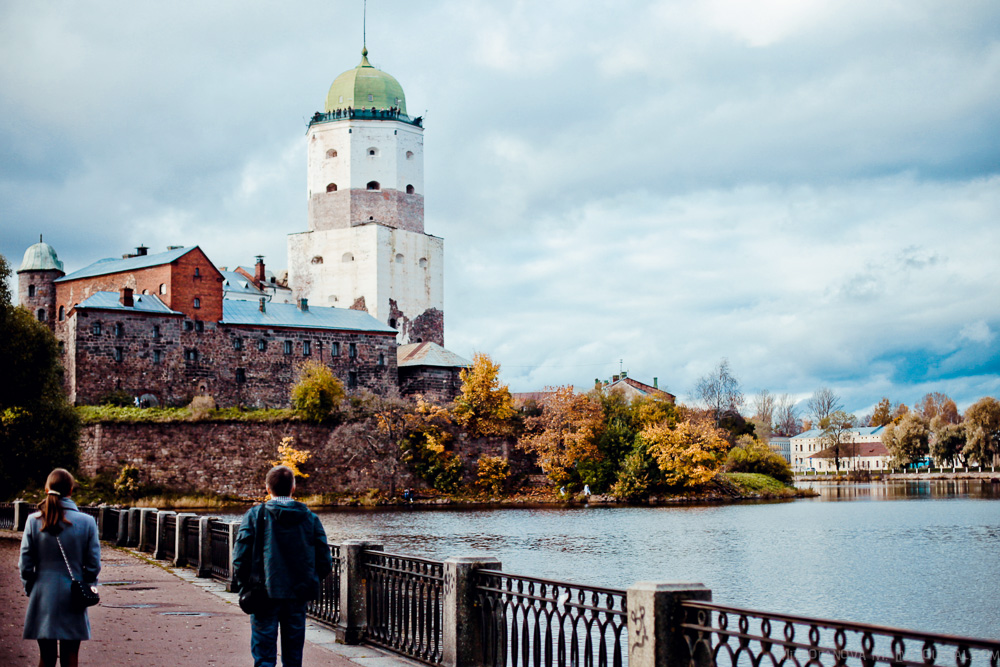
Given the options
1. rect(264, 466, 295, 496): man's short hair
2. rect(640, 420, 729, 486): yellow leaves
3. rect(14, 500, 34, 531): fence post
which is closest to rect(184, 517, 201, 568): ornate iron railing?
rect(264, 466, 295, 496): man's short hair

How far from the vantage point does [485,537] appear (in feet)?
123

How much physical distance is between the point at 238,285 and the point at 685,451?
37.5 meters

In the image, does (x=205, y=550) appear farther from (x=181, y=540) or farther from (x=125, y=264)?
(x=125, y=264)

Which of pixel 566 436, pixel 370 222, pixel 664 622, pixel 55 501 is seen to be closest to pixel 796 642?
pixel 664 622

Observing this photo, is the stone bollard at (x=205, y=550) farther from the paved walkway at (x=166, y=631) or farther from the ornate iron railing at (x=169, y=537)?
the ornate iron railing at (x=169, y=537)

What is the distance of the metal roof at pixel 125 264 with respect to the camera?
6725cm

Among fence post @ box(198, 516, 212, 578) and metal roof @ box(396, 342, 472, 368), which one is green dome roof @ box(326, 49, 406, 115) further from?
fence post @ box(198, 516, 212, 578)

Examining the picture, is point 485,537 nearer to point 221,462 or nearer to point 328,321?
point 221,462

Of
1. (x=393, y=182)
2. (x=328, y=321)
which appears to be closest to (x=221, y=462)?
(x=328, y=321)

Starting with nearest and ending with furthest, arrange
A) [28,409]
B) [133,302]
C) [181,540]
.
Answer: [181,540] < [28,409] < [133,302]

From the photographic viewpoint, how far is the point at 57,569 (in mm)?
7715

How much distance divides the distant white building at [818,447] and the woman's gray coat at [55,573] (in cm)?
13130

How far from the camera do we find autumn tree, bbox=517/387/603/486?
2437 inches

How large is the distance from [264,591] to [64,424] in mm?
30831
